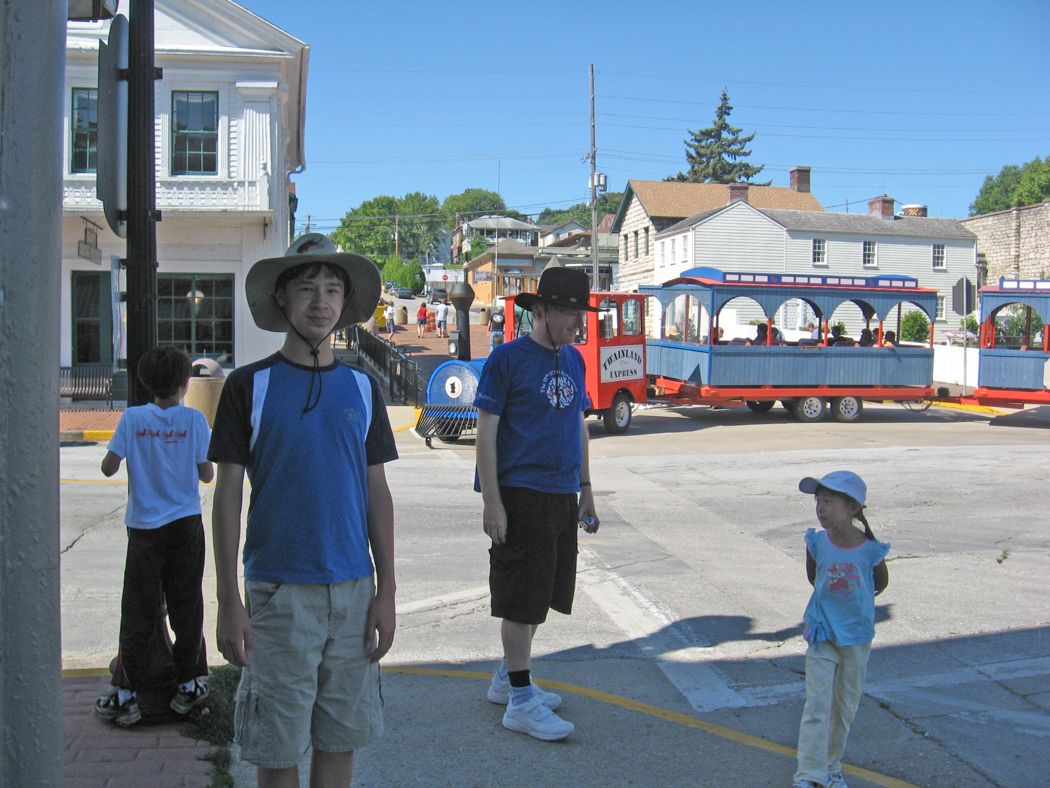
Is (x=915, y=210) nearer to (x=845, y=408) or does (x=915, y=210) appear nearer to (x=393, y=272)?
(x=845, y=408)

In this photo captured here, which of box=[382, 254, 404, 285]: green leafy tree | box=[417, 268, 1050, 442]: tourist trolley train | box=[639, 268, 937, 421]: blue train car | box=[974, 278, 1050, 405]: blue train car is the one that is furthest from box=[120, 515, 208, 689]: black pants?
box=[382, 254, 404, 285]: green leafy tree

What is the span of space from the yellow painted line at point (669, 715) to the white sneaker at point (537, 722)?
1.64 feet

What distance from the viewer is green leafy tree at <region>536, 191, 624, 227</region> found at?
143 metres

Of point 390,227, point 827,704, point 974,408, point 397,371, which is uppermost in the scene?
point 390,227

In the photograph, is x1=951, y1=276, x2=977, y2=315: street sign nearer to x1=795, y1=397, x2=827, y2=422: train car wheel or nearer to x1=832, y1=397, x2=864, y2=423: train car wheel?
x1=832, y1=397, x2=864, y2=423: train car wheel

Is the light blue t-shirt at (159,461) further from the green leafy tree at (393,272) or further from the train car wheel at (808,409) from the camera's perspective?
the green leafy tree at (393,272)

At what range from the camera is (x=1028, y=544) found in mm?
8672

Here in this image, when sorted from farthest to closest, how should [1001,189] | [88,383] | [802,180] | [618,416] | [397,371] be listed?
[1001,189] → [802,180] → [397,371] → [88,383] → [618,416]

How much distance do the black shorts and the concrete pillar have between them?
2313 millimetres

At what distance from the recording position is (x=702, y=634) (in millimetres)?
6008

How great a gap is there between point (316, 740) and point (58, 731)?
0.89m

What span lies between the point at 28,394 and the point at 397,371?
66.6 ft

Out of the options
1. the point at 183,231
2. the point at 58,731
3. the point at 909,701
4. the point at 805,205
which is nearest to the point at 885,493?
the point at 909,701

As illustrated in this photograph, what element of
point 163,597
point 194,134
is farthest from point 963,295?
point 163,597
